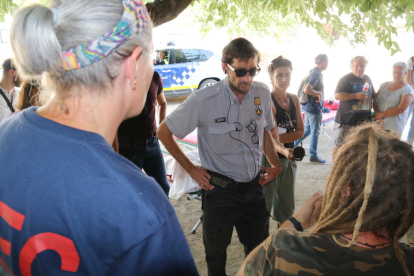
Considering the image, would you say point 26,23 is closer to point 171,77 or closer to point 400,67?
point 400,67

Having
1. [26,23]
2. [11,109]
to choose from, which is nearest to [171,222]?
[26,23]

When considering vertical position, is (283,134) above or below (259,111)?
below

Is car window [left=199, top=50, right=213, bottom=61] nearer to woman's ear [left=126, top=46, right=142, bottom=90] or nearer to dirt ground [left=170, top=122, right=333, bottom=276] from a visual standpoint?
dirt ground [left=170, top=122, right=333, bottom=276]

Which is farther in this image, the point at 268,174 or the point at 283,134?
the point at 283,134

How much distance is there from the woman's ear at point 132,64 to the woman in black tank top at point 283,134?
264 centimetres

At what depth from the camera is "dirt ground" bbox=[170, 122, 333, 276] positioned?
11.0 ft

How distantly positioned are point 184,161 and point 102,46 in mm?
1950

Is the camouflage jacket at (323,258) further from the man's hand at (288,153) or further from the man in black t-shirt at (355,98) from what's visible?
the man in black t-shirt at (355,98)

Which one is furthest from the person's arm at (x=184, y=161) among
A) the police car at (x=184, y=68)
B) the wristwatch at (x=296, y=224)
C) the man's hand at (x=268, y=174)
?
the police car at (x=184, y=68)

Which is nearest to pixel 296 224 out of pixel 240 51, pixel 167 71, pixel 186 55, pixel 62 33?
pixel 62 33

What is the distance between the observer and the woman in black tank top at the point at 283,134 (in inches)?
135

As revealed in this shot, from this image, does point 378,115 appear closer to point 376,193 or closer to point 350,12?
point 350,12

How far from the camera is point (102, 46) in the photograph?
2.70 feet

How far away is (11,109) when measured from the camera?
3.64 m
